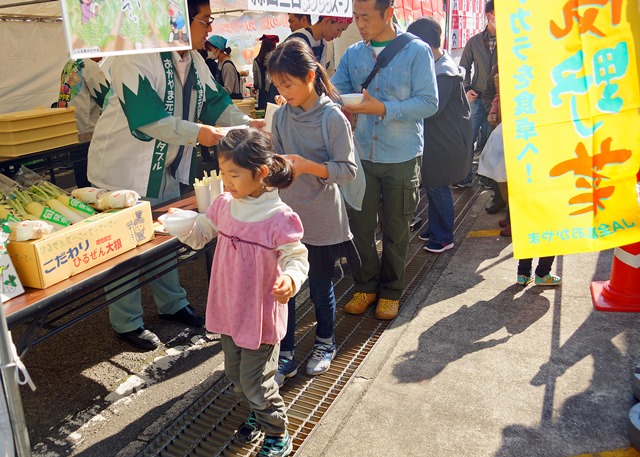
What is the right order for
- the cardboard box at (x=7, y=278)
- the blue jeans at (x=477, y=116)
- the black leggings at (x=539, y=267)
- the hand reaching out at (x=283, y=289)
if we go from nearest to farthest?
1. the hand reaching out at (x=283, y=289)
2. the cardboard box at (x=7, y=278)
3. the black leggings at (x=539, y=267)
4. the blue jeans at (x=477, y=116)

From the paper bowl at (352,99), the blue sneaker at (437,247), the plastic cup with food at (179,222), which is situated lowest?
the blue sneaker at (437,247)

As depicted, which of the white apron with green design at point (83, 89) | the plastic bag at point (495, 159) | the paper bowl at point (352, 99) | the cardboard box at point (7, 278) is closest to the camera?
the cardboard box at point (7, 278)

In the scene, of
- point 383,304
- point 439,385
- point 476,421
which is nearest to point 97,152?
point 383,304

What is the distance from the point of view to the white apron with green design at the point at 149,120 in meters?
3.29

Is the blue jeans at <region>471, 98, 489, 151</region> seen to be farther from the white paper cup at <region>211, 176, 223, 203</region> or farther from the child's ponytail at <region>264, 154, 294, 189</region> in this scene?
the child's ponytail at <region>264, 154, 294, 189</region>

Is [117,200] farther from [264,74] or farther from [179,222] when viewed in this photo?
[264,74]

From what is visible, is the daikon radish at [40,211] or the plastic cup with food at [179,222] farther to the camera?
the daikon radish at [40,211]

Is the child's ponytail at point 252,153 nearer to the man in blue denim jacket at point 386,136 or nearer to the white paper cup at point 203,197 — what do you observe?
the white paper cup at point 203,197

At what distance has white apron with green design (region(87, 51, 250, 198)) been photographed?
10.8 feet

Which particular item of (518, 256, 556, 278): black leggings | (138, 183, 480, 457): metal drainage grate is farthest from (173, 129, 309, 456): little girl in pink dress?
(518, 256, 556, 278): black leggings

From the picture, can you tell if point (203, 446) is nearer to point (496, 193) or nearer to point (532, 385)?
point (532, 385)

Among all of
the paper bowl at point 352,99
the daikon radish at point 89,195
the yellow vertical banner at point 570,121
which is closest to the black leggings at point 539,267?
the yellow vertical banner at point 570,121

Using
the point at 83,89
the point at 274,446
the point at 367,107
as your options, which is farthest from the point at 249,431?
the point at 83,89

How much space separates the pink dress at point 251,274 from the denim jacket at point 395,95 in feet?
4.94
